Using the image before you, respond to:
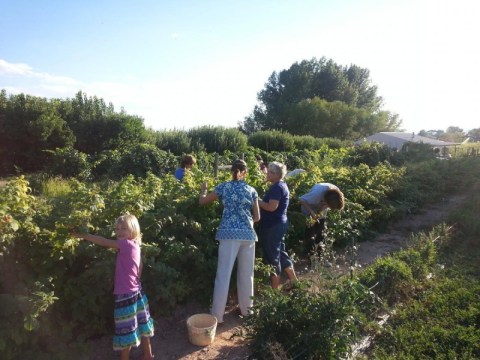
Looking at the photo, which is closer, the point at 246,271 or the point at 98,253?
the point at 98,253

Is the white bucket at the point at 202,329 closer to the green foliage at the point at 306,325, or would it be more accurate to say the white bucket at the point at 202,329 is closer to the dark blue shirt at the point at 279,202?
the green foliage at the point at 306,325

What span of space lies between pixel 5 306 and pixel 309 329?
2311mm

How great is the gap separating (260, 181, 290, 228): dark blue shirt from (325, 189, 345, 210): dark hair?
1288 mm

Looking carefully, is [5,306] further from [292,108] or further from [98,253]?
[292,108]

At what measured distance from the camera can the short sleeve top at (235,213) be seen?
14.0ft

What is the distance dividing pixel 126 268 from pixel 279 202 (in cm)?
204

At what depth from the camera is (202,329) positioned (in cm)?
385

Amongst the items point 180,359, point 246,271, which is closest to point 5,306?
point 180,359

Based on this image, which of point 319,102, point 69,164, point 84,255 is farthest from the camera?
point 319,102

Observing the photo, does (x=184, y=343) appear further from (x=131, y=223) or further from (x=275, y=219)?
(x=275, y=219)

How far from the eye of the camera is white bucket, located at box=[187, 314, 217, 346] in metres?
3.87

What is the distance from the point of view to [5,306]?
2922 millimetres

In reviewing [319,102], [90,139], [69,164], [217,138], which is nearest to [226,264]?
[69,164]

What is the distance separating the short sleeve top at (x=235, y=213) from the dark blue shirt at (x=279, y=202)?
19.8 inches
